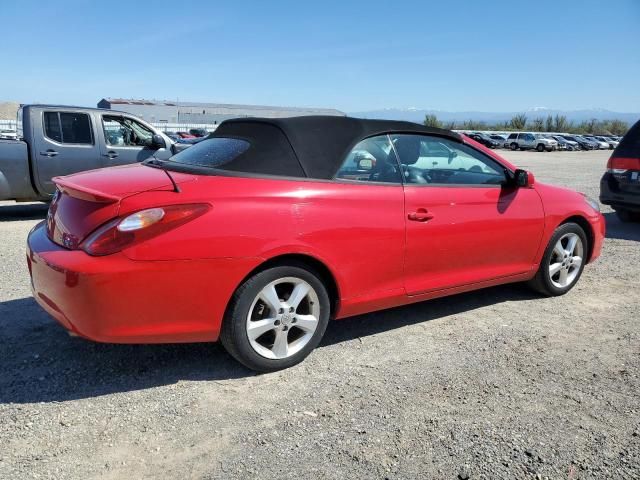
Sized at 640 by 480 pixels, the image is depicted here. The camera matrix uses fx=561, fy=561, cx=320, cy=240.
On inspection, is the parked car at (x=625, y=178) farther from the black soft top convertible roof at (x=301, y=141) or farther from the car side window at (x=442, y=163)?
the black soft top convertible roof at (x=301, y=141)

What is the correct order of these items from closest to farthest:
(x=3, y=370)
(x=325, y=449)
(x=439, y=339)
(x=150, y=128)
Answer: (x=325, y=449) → (x=3, y=370) → (x=439, y=339) → (x=150, y=128)

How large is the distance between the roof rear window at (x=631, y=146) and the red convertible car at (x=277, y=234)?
5073 millimetres

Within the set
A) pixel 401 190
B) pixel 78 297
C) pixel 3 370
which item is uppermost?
pixel 401 190

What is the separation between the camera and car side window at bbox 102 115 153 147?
901 centimetres

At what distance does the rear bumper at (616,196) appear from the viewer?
8526mm

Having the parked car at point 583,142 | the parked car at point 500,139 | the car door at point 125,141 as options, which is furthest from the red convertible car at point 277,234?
the parked car at point 583,142

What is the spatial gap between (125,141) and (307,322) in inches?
267

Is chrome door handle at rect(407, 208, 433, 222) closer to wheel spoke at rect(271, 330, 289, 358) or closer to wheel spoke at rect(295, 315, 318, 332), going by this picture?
wheel spoke at rect(295, 315, 318, 332)

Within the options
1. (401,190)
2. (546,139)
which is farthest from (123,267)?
(546,139)

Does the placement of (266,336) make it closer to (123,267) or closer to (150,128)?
(123,267)

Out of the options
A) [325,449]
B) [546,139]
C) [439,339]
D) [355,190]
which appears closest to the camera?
[325,449]

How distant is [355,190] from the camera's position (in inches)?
144

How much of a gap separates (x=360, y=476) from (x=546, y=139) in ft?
177

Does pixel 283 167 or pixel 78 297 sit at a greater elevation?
pixel 283 167
